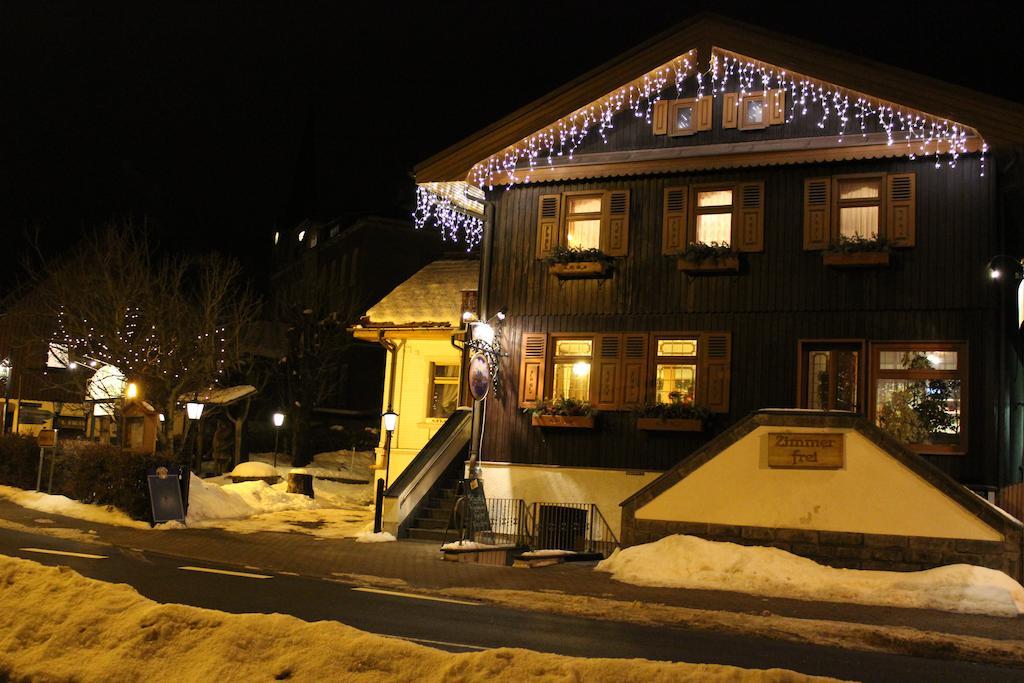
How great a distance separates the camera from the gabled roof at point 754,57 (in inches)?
690

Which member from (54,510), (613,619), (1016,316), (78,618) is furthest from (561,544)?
(78,618)

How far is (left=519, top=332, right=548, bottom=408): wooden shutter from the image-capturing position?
20.7 metres

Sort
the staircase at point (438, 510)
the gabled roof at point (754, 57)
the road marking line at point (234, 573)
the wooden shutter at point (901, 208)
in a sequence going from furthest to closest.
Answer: the staircase at point (438, 510) → the wooden shutter at point (901, 208) → the gabled roof at point (754, 57) → the road marking line at point (234, 573)

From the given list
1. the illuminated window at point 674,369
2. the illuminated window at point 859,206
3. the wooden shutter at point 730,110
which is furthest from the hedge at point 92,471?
the illuminated window at point 859,206

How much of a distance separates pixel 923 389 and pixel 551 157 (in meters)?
8.79

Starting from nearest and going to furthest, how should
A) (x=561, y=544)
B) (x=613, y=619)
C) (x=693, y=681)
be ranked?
1. (x=693, y=681)
2. (x=613, y=619)
3. (x=561, y=544)

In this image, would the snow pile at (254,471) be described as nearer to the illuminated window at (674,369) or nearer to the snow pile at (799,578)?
the illuminated window at (674,369)

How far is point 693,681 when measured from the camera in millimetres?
6203

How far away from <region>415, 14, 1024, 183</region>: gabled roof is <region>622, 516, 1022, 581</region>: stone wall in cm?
747

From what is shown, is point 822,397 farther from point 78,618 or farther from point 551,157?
point 78,618

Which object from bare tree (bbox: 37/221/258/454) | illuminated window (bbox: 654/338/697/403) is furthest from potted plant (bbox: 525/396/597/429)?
bare tree (bbox: 37/221/258/454)

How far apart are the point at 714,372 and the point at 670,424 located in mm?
1347

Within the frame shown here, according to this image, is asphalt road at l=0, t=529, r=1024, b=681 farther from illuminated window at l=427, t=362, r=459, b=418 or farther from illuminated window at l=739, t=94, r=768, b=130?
illuminated window at l=739, t=94, r=768, b=130

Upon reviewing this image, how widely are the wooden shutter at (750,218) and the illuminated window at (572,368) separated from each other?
3.65 m
